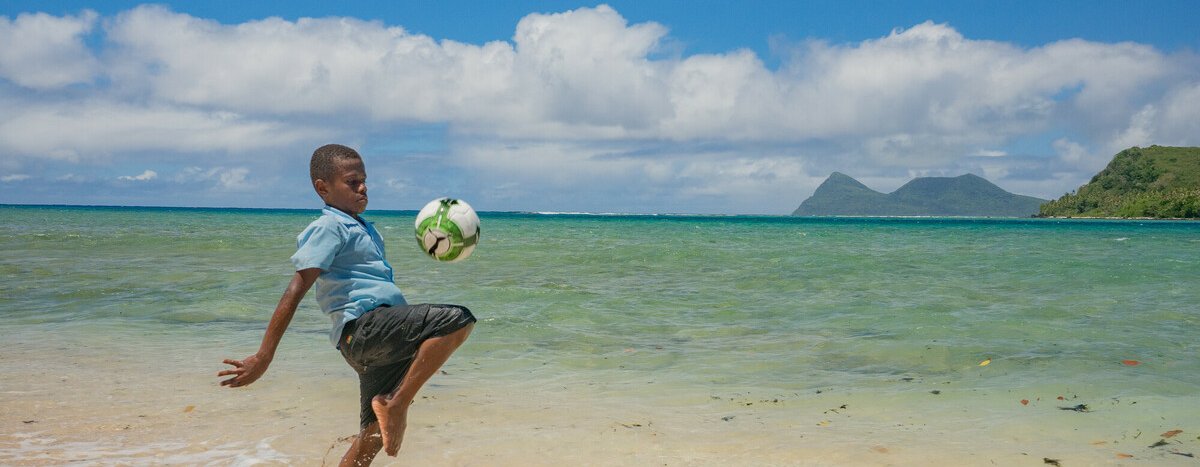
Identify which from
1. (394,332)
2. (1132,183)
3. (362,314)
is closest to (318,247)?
(362,314)

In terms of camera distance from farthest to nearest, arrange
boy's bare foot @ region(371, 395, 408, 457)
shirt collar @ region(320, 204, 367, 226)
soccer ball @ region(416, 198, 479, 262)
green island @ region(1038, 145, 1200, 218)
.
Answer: green island @ region(1038, 145, 1200, 218) → soccer ball @ region(416, 198, 479, 262) → shirt collar @ region(320, 204, 367, 226) → boy's bare foot @ region(371, 395, 408, 457)

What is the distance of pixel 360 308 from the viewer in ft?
11.9

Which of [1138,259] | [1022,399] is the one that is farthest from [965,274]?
[1022,399]

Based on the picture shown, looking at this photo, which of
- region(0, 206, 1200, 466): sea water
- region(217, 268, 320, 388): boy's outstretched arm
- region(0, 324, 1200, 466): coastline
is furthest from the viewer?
region(0, 206, 1200, 466): sea water

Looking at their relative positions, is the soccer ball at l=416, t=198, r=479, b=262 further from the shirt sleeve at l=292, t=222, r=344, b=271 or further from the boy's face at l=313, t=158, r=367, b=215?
the shirt sleeve at l=292, t=222, r=344, b=271

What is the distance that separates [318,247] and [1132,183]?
187 m

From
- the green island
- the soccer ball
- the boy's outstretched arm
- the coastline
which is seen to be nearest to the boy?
the boy's outstretched arm

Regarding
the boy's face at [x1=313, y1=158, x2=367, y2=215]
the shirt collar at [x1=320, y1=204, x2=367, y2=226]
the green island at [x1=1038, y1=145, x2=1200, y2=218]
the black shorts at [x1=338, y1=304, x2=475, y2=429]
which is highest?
the green island at [x1=1038, y1=145, x2=1200, y2=218]

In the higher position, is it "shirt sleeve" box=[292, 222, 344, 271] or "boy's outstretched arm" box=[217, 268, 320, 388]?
"shirt sleeve" box=[292, 222, 344, 271]

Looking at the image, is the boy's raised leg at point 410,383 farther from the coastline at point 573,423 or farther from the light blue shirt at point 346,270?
the coastline at point 573,423

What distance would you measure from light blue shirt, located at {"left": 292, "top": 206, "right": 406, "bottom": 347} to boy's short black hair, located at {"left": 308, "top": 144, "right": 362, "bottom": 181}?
6.7 inches

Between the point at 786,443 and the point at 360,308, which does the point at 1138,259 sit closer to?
the point at 786,443

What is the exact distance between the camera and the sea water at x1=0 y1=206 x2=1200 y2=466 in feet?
16.5

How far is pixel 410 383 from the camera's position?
11.7ft
